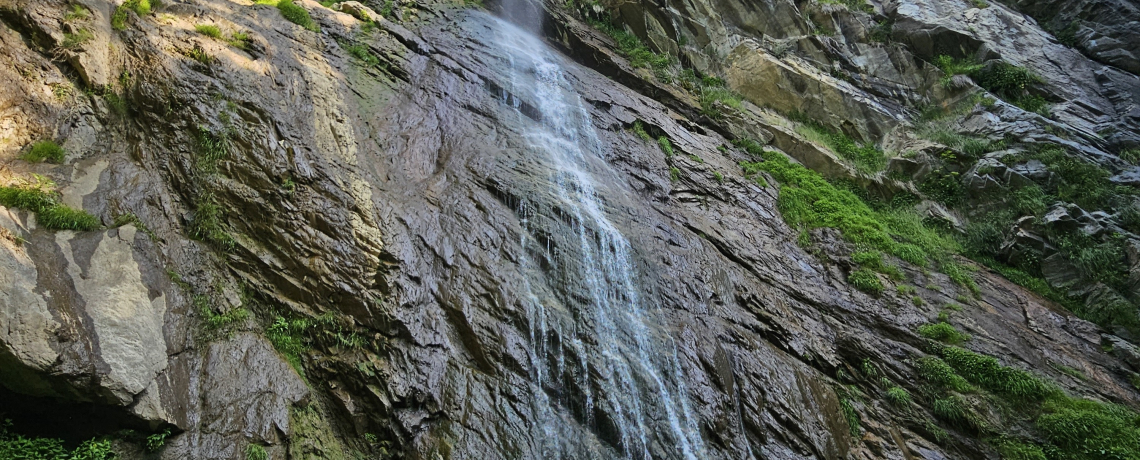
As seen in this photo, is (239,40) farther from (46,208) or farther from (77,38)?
(46,208)

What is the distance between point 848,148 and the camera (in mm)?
15859

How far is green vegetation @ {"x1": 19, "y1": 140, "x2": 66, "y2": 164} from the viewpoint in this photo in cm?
554

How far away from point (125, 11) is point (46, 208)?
427cm

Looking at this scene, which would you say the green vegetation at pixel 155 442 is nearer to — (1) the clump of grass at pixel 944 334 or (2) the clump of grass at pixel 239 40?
(2) the clump of grass at pixel 239 40

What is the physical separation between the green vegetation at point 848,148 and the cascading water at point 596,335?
9.13m

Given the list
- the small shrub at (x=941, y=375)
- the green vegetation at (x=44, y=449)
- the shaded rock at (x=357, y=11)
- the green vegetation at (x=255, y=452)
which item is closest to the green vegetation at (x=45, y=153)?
the green vegetation at (x=44, y=449)

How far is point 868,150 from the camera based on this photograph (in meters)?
15.9

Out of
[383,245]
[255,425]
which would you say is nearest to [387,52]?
[383,245]

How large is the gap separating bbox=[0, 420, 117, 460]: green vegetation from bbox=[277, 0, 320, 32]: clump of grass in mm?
8435

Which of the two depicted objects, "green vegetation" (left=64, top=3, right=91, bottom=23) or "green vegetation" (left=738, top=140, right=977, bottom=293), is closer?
"green vegetation" (left=64, top=3, right=91, bottom=23)

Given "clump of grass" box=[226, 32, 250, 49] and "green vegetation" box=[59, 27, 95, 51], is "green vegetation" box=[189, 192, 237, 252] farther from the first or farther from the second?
"clump of grass" box=[226, 32, 250, 49]

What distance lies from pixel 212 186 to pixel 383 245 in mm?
2100

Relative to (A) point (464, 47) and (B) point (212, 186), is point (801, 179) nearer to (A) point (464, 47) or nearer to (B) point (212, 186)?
(A) point (464, 47)

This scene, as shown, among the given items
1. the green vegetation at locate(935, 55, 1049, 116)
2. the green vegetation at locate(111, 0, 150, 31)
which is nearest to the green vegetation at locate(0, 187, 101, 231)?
the green vegetation at locate(111, 0, 150, 31)
